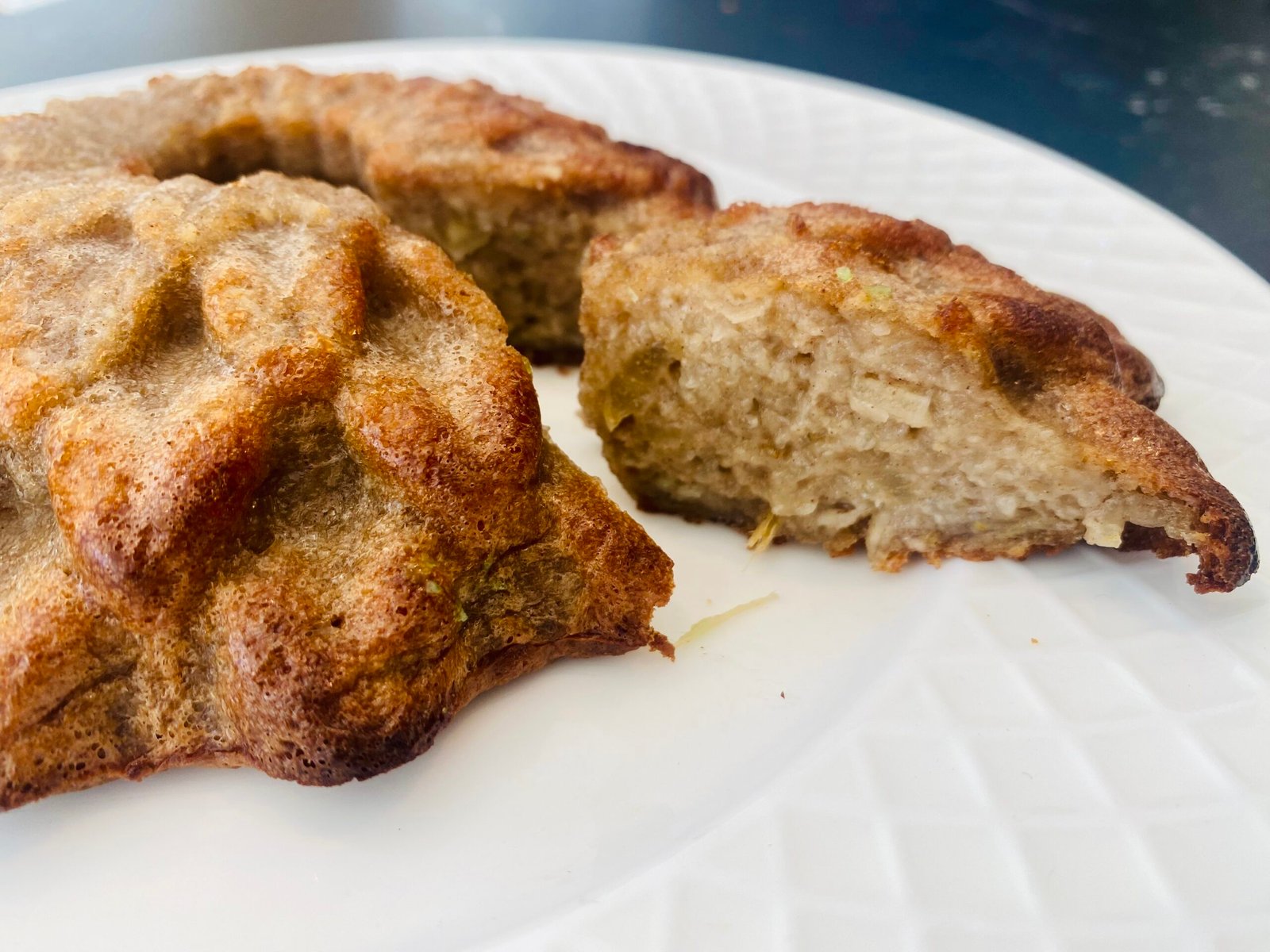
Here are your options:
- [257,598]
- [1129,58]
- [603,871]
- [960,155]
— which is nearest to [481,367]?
[257,598]

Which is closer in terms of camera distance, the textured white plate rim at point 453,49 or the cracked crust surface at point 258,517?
the cracked crust surface at point 258,517

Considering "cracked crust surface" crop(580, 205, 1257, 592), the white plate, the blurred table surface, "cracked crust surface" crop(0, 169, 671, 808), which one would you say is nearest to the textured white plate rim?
the blurred table surface

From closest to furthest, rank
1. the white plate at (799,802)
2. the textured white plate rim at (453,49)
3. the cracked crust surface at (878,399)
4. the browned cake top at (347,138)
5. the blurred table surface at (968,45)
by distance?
the white plate at (799,802) → the cracked crust surface at (878,399) → the browned cake top at (347,138) → the textured white plate rim at (453,49) → the blurred table surface at (968,45)

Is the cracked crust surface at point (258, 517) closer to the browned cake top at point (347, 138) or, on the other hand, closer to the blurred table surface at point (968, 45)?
the browned cake top at point (347, 138)

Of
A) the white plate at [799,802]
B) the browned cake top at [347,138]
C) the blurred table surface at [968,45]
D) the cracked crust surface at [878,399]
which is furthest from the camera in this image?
the blurred table surface at [968,45]

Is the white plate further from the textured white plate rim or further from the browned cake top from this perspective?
the textured white plate rim

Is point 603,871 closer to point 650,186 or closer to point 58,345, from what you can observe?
point 58,345

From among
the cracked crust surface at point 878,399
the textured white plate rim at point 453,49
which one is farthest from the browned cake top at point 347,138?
the textured white plate rim at point 453,49
